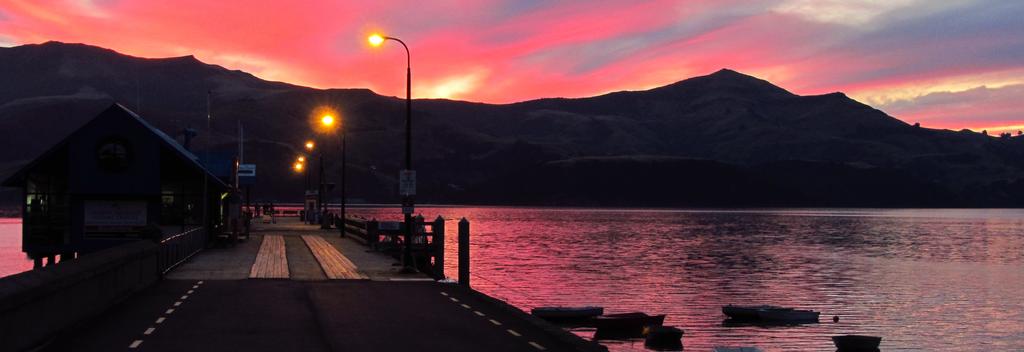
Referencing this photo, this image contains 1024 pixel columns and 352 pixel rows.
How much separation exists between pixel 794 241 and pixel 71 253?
9993cm

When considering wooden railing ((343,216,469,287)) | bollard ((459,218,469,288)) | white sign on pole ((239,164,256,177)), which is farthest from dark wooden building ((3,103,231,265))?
white sign on pole ((239,164,256,177))

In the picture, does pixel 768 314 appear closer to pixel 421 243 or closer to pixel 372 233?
pixel 421 243

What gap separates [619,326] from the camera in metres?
30.3

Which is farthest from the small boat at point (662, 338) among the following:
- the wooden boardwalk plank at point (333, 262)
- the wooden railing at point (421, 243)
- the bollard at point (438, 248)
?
the wooden boardwalk plank at point (333, 262)

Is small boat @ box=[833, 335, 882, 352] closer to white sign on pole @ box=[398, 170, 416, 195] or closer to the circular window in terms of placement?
white sign on pole @ box=[398, 170, 416, 195]

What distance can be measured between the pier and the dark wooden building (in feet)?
58.9

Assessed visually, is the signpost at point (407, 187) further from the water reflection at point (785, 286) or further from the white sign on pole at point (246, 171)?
the white sign on pole at point (246, 171)

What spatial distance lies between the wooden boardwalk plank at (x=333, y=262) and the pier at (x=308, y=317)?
0.12 meters

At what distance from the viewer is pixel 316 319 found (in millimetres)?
21297

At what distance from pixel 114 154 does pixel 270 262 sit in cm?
1797

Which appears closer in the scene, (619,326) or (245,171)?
(619,326)

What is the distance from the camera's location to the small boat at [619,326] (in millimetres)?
30047

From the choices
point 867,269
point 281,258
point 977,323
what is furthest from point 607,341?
point 867,269

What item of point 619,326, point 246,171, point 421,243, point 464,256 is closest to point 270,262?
point 421,243
